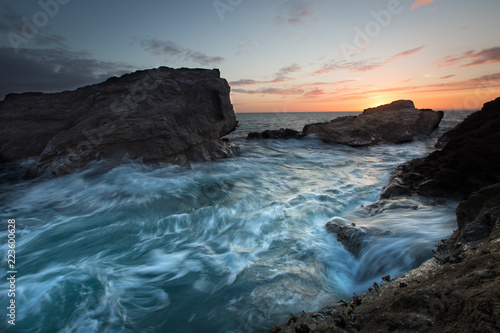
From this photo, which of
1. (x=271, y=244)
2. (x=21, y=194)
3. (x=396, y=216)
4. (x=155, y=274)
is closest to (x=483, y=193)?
(x=396, y=216)

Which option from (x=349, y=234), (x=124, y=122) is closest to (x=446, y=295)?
(x=349, y=234)

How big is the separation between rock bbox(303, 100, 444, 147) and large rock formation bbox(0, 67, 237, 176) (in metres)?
9.87

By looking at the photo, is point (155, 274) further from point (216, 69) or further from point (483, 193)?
point (216, 69)

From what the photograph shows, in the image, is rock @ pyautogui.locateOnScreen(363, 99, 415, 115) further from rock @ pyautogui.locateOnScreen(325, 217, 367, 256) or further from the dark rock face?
rock @ pyautogui.locateOnScreen(325, 217, 367, 256)

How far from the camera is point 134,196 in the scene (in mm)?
7730

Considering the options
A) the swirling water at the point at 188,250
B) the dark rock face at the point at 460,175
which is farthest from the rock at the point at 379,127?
the dark rock face at the point at 460,175

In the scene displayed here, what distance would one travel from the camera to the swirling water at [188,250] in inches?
133

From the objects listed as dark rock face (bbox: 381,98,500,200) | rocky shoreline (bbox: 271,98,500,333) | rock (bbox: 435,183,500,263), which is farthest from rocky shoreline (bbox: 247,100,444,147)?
rocky shoreline (bbox: 271,98,500,333)

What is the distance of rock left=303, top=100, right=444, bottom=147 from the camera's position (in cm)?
1980

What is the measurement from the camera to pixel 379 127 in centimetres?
2086

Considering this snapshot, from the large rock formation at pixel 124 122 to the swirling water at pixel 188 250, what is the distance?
1.57 metres

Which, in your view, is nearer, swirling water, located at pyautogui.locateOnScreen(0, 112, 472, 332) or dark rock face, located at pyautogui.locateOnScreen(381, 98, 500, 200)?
swirling water, located at pyautogui.locateOnScreen(0, 112, 472, 332)

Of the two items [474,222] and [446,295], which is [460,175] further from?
[446,295]

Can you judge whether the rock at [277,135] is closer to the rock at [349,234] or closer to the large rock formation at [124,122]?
the large rock formation at [124,122]
